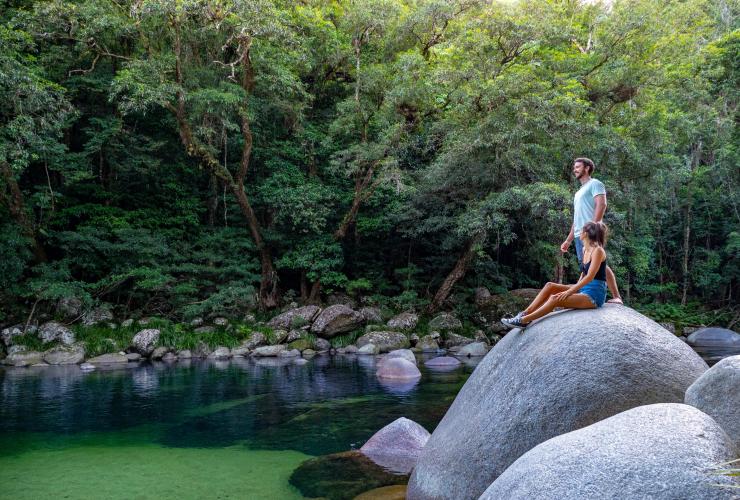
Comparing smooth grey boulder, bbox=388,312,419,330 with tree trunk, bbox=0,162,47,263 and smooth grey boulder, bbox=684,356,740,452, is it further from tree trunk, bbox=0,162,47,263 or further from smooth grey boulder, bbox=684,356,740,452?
smooth grey boulder, bbox=684,356,740,452

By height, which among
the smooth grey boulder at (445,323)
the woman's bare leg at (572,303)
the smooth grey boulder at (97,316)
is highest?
the smooth grey boulder at (97,316)

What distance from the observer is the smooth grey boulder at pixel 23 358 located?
47.6 ft

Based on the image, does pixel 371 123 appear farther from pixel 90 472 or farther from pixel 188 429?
pixel 90 472

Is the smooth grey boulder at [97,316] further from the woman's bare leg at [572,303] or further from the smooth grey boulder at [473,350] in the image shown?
the woman's bare leg at [572,303]

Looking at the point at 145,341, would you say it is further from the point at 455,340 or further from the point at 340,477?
the point at 340,477

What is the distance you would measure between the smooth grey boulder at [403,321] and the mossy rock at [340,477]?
40.3 feet

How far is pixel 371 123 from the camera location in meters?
20.0

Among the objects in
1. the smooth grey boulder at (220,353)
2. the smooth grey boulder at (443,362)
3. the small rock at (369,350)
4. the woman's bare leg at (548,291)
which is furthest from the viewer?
the small rock at (369,350)

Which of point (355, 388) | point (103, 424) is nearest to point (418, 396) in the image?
point (355, 388)

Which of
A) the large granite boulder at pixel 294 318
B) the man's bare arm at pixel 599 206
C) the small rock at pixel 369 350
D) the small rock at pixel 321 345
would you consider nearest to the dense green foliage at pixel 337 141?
the large granite boulder at pixel 294 318

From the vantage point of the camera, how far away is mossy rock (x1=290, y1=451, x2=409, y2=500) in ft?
18.0

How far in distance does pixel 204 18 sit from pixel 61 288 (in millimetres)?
9169

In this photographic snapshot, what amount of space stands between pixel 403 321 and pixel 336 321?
253cm

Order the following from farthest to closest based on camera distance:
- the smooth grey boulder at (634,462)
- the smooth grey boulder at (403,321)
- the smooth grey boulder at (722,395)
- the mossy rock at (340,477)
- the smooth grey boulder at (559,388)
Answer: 1. the smooth grey boulder at (403,321)
2. the mossy rock at (340,477)
3. the smooth grey boulder at (559,388)
4. the smooth grey boulder at (722,395)
5. the smooth grey boulder at (634,462)
